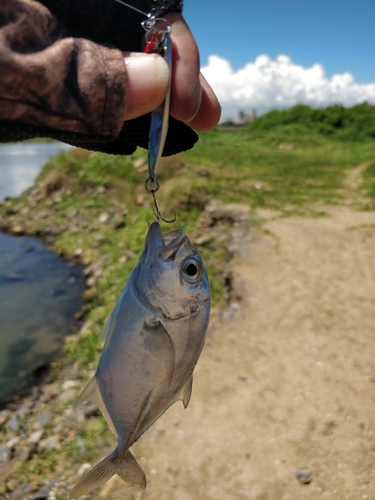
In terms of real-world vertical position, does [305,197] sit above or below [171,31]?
below

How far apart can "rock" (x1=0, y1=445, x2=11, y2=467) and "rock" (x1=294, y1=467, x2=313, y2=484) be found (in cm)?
266

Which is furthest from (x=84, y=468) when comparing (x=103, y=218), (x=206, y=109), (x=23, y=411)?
(x=103, y=218)

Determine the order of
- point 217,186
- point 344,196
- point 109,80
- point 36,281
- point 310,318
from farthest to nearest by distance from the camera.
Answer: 1. point 344,196
2. point 217,186
3. point 36,281
4. point 310,318
5. point 109,80

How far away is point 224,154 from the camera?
48.5 ft

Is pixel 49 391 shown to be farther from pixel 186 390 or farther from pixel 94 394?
pixel 186 390

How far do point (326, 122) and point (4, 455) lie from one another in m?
22.8

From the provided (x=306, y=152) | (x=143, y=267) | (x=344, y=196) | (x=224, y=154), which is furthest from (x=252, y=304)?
(x=306, y=152)

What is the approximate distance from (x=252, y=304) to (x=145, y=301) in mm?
4372

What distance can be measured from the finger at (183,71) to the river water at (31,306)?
16.4ft

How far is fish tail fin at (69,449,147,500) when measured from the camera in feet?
4.84

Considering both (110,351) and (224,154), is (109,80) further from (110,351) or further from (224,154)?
(224,154)

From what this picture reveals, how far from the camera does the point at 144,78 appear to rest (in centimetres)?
120

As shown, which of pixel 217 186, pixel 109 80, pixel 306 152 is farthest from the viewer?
pixel 306 152

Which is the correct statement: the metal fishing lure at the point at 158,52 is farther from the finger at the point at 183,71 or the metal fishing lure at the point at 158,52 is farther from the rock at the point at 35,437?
the rock at the point at 35,437
